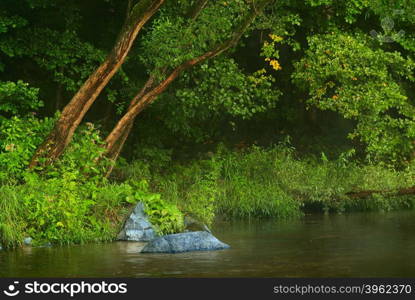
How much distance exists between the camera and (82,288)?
11.7 metres

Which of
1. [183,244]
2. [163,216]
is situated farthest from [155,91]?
[183,244]

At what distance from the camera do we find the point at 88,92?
1952 centimetres

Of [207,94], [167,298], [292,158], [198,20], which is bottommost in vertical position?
[167,298]

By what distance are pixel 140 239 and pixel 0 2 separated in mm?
8387

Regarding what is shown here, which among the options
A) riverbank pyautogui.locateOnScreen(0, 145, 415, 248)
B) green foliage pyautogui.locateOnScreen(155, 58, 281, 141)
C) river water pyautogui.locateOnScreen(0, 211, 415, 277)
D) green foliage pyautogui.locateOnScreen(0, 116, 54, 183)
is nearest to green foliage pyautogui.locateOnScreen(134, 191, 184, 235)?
riverbank pyautogui.locateOnScreen(0, 145, 415, 248)

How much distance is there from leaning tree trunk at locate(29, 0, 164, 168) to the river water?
3.11 metres

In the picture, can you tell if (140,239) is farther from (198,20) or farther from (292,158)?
(292,158)

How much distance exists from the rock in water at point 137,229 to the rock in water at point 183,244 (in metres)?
1.77

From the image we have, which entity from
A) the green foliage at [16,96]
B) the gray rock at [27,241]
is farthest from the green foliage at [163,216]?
the green foliage at [16,96]

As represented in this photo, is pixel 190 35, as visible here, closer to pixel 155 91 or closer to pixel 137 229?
pixel 155 91

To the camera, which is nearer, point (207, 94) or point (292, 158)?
point (207, 94)

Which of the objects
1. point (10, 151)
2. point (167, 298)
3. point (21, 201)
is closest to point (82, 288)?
point (167, 298)

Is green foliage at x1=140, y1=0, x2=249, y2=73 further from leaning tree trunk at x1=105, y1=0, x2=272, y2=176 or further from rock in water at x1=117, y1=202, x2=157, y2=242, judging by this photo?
rock in water at x1=117, y1=202, x2=157, y2=242

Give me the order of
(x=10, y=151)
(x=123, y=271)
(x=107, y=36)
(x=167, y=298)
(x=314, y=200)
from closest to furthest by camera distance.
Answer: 1. (x=167, y=298)
2. (x=123, y=271)
3. (x=10, y=151)
4. (x=314, y=200)
5. (x=107, y=36)
